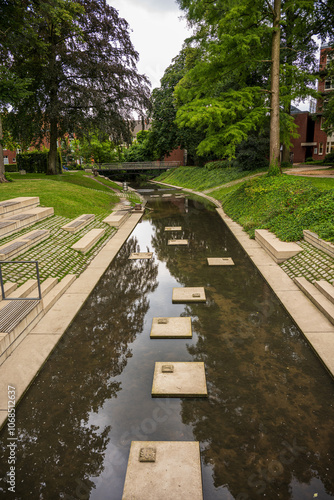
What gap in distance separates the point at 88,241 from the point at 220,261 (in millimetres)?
4970

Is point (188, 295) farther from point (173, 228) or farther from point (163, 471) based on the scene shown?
point (173, 228)

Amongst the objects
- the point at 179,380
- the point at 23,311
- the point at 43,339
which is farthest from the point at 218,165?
the point at 179,380

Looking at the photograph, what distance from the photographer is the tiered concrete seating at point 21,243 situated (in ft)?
30.1

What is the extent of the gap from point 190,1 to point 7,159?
60.4 m

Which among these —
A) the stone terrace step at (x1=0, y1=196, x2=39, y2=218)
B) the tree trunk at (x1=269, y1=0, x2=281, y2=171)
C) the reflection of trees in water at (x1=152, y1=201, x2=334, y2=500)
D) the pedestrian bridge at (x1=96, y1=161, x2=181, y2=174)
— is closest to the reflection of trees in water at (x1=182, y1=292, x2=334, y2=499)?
the reflection of trees in water at (x1=152, y1=201, x2=334, y2=500)

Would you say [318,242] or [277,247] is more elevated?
[318,242]

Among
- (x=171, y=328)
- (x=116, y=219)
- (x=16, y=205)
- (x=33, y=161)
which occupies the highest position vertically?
(x=33, y=161)

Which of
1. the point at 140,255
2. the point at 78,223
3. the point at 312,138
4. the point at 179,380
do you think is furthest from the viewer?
the point at 312,138

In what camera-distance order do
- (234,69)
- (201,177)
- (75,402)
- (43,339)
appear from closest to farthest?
(75,402), (43,339), (234,69), (201,177)

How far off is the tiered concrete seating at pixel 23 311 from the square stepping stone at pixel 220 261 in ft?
15.1

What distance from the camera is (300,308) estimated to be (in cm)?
714

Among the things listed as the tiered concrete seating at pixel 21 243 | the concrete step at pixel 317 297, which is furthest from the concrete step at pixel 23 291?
the concrete step at pixel 317 297

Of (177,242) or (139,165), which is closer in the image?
(177,242)

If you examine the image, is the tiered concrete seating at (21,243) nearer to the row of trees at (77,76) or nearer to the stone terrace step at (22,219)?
the stone terrace step at (22,219)
